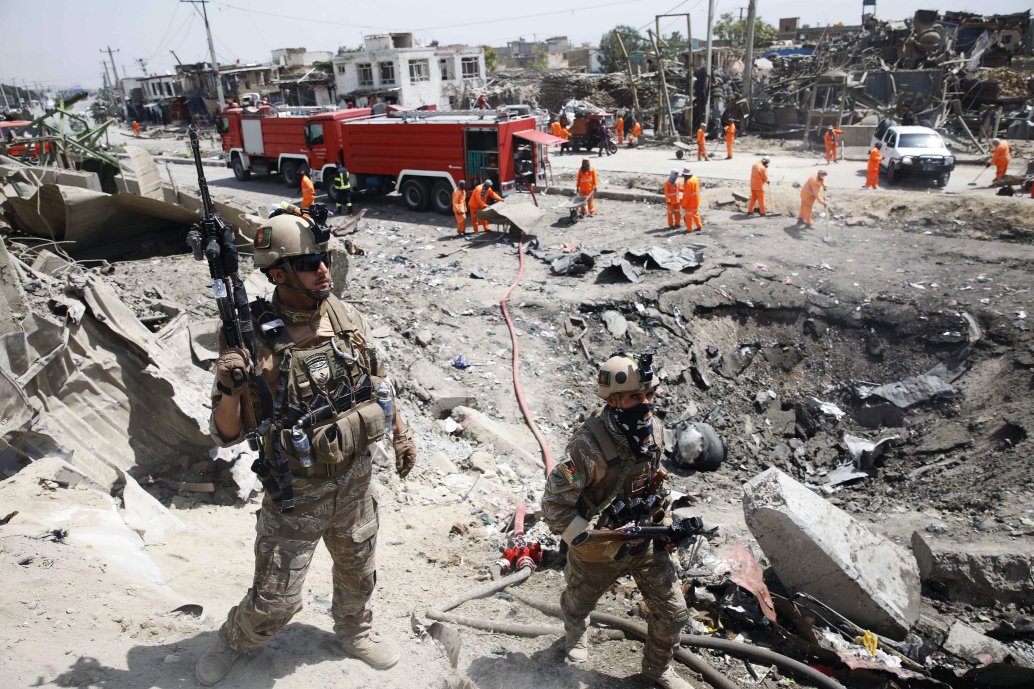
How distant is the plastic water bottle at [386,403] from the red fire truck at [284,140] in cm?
1363

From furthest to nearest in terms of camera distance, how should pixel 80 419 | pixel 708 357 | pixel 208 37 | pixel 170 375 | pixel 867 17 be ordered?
pixel 208 37 < pixel 867 17 < pixel 708 357 < pixel 170 375 < pixel 80 419

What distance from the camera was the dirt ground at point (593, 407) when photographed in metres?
3.02

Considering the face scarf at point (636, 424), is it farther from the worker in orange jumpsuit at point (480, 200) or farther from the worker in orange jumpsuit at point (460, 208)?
the worker in orange jumpsuit at point (460, 208)

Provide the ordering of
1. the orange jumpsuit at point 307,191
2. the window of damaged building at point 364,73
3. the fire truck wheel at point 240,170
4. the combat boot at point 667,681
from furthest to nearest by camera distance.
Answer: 1. the window of damaged building at point 364,73
2. the fire truck wheel at point 240,170
3. the orange jumpsuit at point 307,191
4. the combat boot at point 667,681

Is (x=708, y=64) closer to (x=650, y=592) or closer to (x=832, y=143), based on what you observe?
(x=832, y=143)

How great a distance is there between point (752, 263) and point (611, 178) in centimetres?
788

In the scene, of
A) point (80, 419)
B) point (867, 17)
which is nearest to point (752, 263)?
point (80, 419)

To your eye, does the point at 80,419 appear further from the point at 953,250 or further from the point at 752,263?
the point at 953,250

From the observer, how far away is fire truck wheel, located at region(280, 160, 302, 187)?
16.8 meters

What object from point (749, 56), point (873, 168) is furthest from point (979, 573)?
point (749, 56)

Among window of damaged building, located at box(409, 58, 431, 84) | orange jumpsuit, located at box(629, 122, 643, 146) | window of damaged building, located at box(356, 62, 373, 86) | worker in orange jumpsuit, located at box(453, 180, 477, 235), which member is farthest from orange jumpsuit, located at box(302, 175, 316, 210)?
window of damaged building, located at box(356, 62, 373, 86)

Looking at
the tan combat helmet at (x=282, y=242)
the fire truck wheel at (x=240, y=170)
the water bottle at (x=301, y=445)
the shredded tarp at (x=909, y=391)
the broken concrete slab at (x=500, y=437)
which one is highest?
the tan combat helmet at (x=282, y=242)

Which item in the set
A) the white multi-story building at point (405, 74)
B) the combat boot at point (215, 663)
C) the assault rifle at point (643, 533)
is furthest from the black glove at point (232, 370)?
the white multi-story building at point (405, 74)

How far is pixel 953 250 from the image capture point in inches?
382
